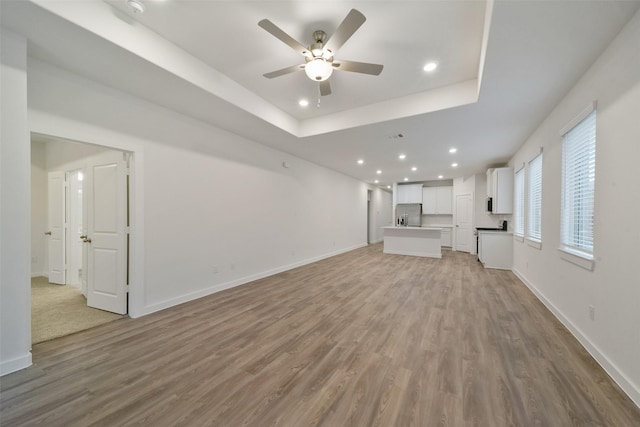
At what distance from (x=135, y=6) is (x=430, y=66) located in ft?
10.1

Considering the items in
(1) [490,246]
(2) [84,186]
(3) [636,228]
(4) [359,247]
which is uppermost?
(2) [84,186]

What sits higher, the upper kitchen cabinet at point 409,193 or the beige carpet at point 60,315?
the upper kitchen cabinet at point 409,193

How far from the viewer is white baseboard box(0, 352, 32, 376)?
1.95 meters

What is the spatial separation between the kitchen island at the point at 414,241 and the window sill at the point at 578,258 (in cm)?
439

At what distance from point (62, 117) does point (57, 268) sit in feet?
12.1

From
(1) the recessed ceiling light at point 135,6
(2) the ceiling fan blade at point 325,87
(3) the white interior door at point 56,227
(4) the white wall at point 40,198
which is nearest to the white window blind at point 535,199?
(2) the ceiling fan blade at point 325,87

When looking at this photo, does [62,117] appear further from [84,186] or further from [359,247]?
[359,247]

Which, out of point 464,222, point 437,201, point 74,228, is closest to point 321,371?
point 74,228

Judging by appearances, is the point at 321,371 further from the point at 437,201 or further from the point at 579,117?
the point at 437,201

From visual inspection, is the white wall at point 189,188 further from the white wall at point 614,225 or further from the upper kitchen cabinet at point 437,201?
the upper kitchen cabinet at point 437,201

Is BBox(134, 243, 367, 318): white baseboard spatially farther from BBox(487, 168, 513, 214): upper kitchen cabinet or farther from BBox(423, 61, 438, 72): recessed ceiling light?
BBox(487, 168, 513, 214): upper kitchen cabinet

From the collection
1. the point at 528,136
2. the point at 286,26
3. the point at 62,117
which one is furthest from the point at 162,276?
the point at 528,136

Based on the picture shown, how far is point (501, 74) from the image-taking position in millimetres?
2537

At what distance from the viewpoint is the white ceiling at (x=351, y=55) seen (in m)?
1.93
